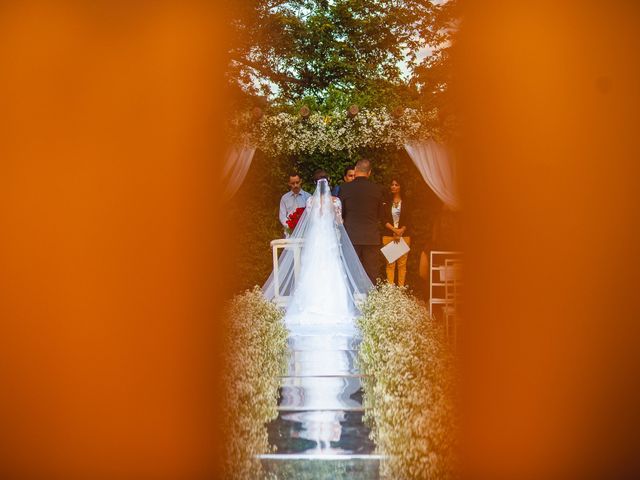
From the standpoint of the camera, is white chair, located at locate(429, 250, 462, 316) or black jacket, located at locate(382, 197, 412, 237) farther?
black jacket, located at locate(382, 197, 412, 237)

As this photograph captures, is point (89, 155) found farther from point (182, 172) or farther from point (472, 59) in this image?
point (472, 59)

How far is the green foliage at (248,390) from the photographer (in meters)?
3.05

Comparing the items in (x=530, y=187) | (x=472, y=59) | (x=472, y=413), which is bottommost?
(x=472, y=413)

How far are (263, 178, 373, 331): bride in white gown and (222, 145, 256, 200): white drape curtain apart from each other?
0.69 m

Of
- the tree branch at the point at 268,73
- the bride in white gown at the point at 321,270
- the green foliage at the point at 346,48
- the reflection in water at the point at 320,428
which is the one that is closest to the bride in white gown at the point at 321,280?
the bride in white gown at the point at 321,270

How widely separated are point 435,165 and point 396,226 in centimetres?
74

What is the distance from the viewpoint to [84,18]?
2.96m

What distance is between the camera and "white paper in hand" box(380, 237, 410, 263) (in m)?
7.15

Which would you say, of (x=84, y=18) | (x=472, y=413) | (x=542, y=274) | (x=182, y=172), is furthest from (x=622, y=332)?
(x=84, y=18)

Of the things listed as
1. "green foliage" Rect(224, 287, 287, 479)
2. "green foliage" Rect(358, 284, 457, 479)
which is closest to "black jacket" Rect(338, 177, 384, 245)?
"green foliage" Rect(358, 284, 457, 479)

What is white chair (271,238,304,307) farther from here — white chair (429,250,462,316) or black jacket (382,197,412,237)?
white chair (429,250,462,316)

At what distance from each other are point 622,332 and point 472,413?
672mm

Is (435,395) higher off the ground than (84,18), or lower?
lower

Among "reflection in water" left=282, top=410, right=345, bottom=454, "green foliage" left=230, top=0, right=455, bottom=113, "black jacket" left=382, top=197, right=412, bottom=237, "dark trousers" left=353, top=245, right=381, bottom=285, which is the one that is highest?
"green foliage" left=230, top=0, right=455, bottom=113
